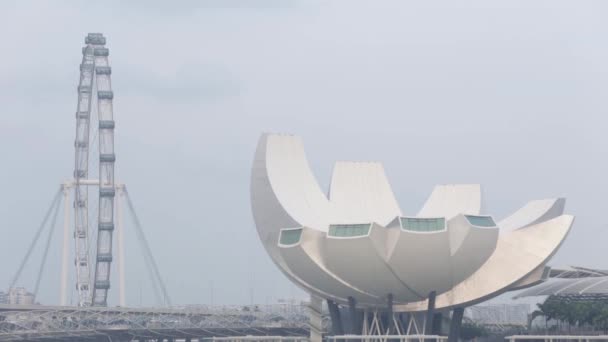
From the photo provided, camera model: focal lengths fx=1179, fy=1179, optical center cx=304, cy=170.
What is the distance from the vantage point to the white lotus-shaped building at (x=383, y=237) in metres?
62.6

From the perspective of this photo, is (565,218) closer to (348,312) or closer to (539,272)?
(539,272)

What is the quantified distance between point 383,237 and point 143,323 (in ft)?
124

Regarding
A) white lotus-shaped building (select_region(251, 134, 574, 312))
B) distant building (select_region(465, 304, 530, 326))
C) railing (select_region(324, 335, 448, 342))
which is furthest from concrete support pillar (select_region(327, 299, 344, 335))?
distant building (select_region(465, 304, 530, 326))

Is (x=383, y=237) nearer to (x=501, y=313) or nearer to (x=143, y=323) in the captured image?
(x=143, y=323)

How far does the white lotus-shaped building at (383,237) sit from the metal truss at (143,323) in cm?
2410

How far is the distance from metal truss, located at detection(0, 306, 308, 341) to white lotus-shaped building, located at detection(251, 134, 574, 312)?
2410 centimetres

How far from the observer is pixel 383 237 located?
206 feet

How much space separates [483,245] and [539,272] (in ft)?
15.2

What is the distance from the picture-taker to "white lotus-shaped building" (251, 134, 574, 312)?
62562mm

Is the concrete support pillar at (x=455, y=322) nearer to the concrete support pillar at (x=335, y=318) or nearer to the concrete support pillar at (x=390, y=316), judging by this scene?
the concrete support pillar at (x=390, y=316)

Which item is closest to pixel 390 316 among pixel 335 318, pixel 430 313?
pixel 430 313

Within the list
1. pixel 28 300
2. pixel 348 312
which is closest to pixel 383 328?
pixel 348 312

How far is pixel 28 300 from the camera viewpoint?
122 metres

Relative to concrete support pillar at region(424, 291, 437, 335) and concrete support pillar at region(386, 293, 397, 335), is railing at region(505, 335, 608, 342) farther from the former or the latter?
concrete support pillar at region(386, 293, 397, 335)
